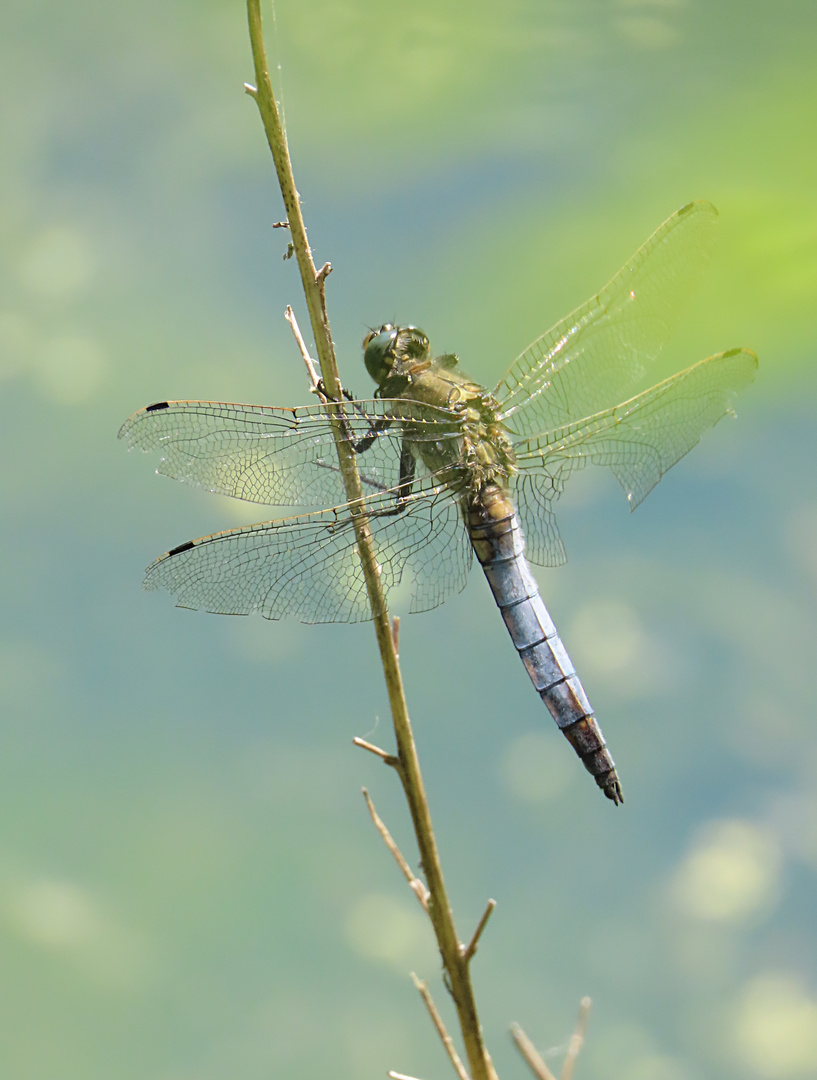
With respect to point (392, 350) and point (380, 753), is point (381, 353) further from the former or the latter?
point (380, 753)

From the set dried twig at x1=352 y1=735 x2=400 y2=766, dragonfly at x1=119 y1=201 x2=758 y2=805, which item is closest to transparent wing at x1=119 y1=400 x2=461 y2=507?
dragonfly at x1=119 y1=201 x2=758 y2=805

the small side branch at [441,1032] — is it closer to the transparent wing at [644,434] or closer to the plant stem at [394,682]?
the plant stem at [394,682]

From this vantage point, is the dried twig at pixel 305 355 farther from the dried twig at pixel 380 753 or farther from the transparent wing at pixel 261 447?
the dried twig at pixel 380 753

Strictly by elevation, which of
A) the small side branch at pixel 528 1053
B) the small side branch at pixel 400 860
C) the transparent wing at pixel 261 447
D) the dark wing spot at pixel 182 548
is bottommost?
the small side branch at pixel 528 1053

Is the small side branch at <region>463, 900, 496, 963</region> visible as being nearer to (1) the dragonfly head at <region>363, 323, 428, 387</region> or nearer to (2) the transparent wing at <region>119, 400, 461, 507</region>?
(2) the transparent wing at <region>119, 400, 461, 507</region>

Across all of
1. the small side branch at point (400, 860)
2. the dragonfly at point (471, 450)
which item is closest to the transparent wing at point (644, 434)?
the dragonfly at point (471, 450)

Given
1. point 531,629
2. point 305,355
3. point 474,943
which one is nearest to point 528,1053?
point 474,943

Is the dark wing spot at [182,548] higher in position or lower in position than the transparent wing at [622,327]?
lower

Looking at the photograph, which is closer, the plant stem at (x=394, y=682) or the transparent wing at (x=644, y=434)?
the plant stem at (x=394, y=682)

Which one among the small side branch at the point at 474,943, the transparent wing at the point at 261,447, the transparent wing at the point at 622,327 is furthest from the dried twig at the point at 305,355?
the small side branch at the point at 474,943
